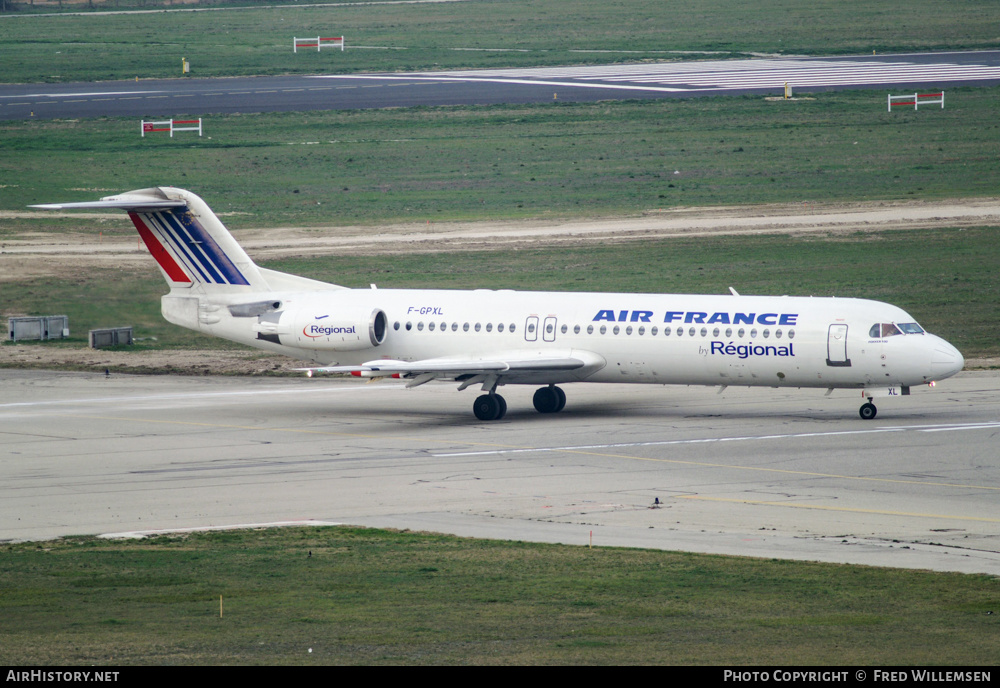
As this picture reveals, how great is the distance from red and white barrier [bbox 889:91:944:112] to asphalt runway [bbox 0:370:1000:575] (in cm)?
4366

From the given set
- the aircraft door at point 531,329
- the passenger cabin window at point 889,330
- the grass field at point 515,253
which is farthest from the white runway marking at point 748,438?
the grass field at point 515,253

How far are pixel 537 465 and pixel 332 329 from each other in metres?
10.4

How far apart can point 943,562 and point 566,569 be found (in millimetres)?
6443

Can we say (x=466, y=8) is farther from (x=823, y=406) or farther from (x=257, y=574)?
(x=257, y=574)

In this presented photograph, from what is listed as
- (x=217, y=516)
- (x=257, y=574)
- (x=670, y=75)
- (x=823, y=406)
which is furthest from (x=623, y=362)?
(x=670, y=75)

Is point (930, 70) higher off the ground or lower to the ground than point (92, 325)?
higher

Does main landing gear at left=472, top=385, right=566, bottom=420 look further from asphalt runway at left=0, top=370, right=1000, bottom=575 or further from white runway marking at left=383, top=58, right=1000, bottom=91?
white runway marking at left=383, top=58, right=1000, bottom=91

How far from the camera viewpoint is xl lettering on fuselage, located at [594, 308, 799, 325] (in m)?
38.6

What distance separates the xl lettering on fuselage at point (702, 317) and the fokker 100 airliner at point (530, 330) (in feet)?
0.13

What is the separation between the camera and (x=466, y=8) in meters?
136

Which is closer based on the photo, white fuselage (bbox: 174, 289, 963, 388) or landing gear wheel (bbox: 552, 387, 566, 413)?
white fuselage (bbox: 174, 289, 963, 388)

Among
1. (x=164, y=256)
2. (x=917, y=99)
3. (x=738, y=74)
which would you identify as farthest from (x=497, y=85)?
(x=164, y=256)

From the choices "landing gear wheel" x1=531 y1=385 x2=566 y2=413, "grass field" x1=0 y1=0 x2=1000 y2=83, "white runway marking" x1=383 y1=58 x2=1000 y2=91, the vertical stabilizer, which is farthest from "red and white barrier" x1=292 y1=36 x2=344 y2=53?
"landing gear wheel" x1=531 y1=385 x2=566 y2=413

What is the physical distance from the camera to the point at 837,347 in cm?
3784
